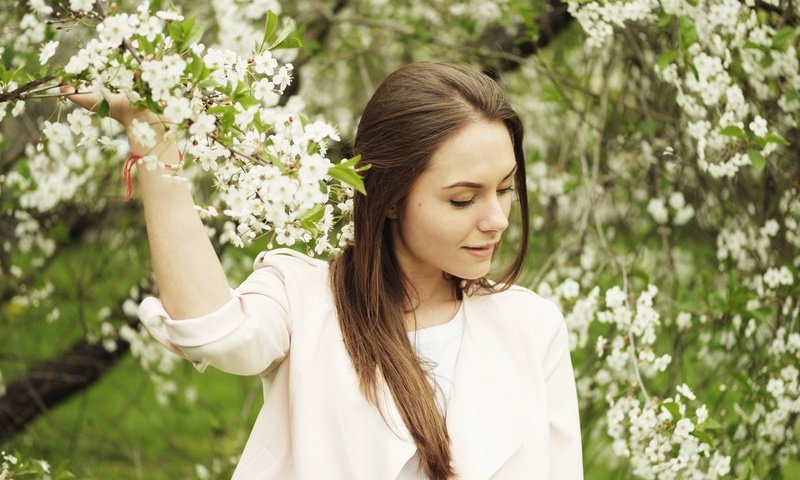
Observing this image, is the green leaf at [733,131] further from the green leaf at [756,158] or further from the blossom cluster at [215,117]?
the blossom cluster at [215,117]

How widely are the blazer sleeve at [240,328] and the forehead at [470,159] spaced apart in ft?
1.14

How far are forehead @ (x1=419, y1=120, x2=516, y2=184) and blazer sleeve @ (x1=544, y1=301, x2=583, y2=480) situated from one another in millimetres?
380

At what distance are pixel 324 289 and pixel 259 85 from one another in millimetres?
445

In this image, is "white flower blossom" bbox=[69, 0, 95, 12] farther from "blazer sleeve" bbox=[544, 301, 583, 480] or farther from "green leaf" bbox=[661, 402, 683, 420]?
"green leaf" bbox=[661, 402, 683, 420]

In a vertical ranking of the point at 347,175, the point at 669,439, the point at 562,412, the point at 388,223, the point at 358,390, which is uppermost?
the point at 347,175

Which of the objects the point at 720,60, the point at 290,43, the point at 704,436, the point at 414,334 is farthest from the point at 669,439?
the point at 290,43

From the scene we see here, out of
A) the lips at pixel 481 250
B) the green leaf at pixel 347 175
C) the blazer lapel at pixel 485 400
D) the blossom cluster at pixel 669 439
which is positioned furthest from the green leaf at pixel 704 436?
the green leaf at pixel 347 175

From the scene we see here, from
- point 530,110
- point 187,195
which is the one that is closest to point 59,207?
point 530,110

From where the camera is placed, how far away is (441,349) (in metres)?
1.89

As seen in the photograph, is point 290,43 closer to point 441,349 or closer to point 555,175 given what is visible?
point 441,349

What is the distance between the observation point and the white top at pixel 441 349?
1827mm

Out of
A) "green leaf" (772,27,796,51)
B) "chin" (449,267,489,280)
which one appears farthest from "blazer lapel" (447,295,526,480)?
"green leaf" (772,27,796,51)

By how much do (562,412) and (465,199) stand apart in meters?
0.49

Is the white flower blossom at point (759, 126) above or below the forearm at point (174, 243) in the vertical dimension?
below
